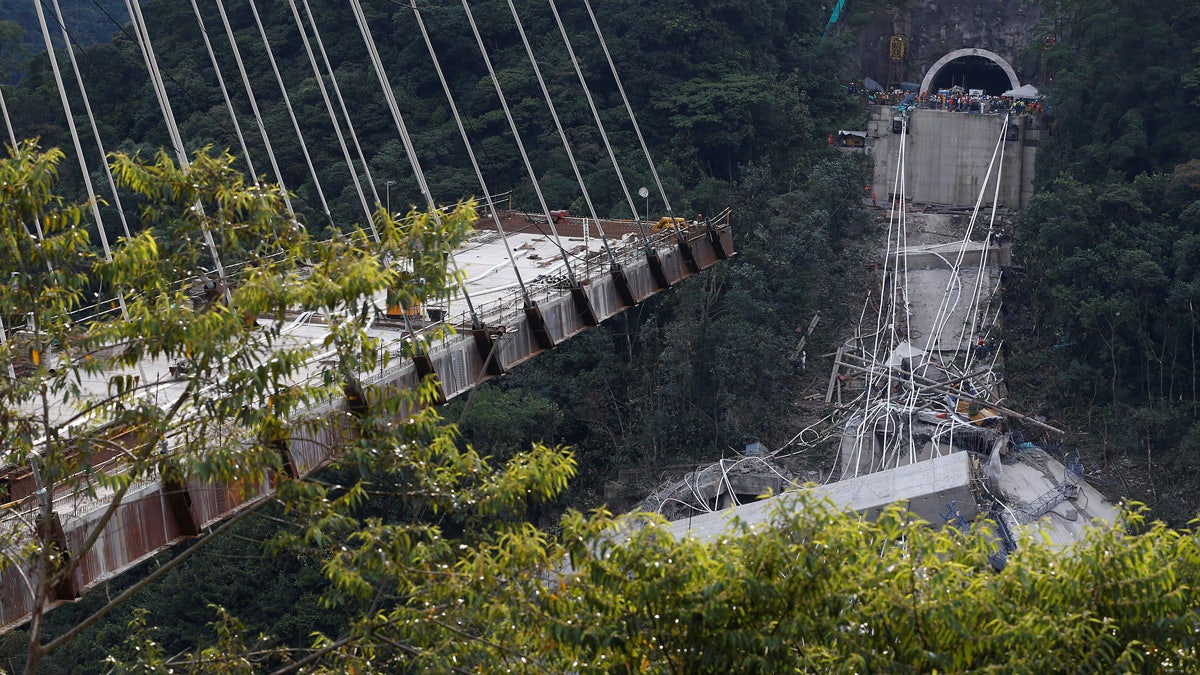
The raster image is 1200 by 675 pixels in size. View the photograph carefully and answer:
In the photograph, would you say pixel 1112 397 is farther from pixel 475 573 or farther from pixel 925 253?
pixel 475 573

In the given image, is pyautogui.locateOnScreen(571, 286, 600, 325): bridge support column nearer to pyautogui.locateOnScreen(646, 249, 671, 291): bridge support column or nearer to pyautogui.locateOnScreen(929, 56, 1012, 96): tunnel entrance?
pyautogui.locateOnScreen(646, 249, 671, 291): bridge support column

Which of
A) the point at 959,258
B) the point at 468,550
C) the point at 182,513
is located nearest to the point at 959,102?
the point at 959,258

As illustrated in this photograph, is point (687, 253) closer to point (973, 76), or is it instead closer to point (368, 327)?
point (368, 327)

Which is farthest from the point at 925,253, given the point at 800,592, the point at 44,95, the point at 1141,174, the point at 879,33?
the point at 800,592

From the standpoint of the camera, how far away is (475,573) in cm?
854

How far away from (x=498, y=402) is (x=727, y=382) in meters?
5.49

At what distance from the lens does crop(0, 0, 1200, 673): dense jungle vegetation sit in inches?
1239

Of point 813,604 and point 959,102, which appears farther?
point 959,102

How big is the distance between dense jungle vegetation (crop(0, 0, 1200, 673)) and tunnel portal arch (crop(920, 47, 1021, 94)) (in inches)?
74.5

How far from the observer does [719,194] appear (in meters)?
38.3

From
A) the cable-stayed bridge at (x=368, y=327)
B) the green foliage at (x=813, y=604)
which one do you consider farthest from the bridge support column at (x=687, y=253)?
the green foliage at (x=813, y=604)

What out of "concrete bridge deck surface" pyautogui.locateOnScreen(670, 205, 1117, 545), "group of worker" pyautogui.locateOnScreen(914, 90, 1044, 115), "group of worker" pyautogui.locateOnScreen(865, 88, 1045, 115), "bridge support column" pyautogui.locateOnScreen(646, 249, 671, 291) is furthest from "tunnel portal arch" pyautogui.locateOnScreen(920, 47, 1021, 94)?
"bridge support column" pyautogui.locateOnScreen(646, 249, 671, 291)

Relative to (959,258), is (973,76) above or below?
above

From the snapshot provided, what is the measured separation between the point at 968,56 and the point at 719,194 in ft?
45.4
